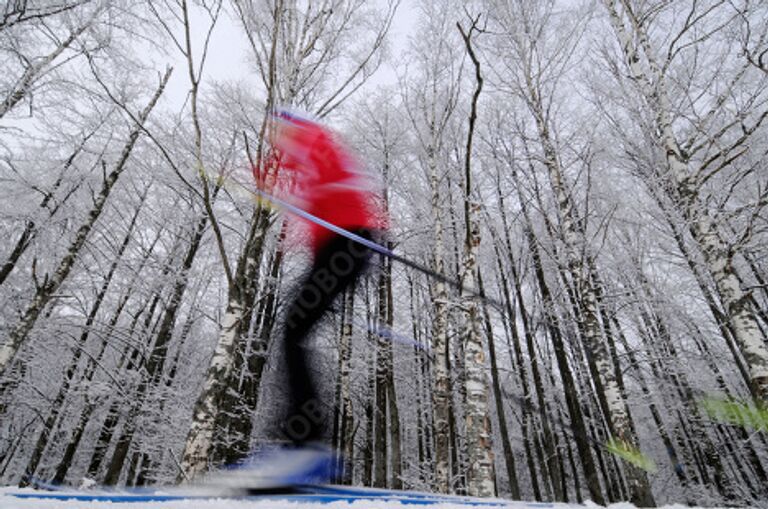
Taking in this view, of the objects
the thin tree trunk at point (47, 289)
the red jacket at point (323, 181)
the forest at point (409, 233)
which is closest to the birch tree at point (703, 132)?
the forest at point (409, 233)

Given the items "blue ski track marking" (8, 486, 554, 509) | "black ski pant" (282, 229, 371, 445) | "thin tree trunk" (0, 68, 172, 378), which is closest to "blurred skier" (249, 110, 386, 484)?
"black ski pant" (282, 229, 371, 445)

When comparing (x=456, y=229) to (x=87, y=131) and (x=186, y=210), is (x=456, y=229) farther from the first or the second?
A: (x=87, y=131)

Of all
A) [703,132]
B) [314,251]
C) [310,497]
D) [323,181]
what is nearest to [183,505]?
[310,497]

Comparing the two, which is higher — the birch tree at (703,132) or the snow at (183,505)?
the birch tree at (703,132)

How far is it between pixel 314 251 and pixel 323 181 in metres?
0.67

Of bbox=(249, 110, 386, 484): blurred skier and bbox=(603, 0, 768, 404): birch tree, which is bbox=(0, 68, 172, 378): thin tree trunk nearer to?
bbox=(249, 110, 386, 484): blurred skier

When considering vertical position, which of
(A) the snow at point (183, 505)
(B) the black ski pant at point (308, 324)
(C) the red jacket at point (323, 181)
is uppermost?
(C) the red jacket at point (323, 181)

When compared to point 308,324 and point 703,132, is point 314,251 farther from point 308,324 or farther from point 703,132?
point 703,132

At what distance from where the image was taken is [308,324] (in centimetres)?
301

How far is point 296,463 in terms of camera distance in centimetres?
251

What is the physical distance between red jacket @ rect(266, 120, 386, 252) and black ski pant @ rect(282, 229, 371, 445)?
18 cm

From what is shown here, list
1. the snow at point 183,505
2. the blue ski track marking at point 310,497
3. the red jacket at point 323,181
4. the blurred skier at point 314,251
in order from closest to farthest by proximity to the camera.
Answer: the snow at point 183,505 → the blue ski track marking at point 310,497 → the blurred skier at point 314,251 → the red jacket at point 323,181

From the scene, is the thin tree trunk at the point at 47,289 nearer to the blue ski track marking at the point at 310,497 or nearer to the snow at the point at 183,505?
the blue ski track marking at the point at 310,497

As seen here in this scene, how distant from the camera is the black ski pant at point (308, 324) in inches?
116
